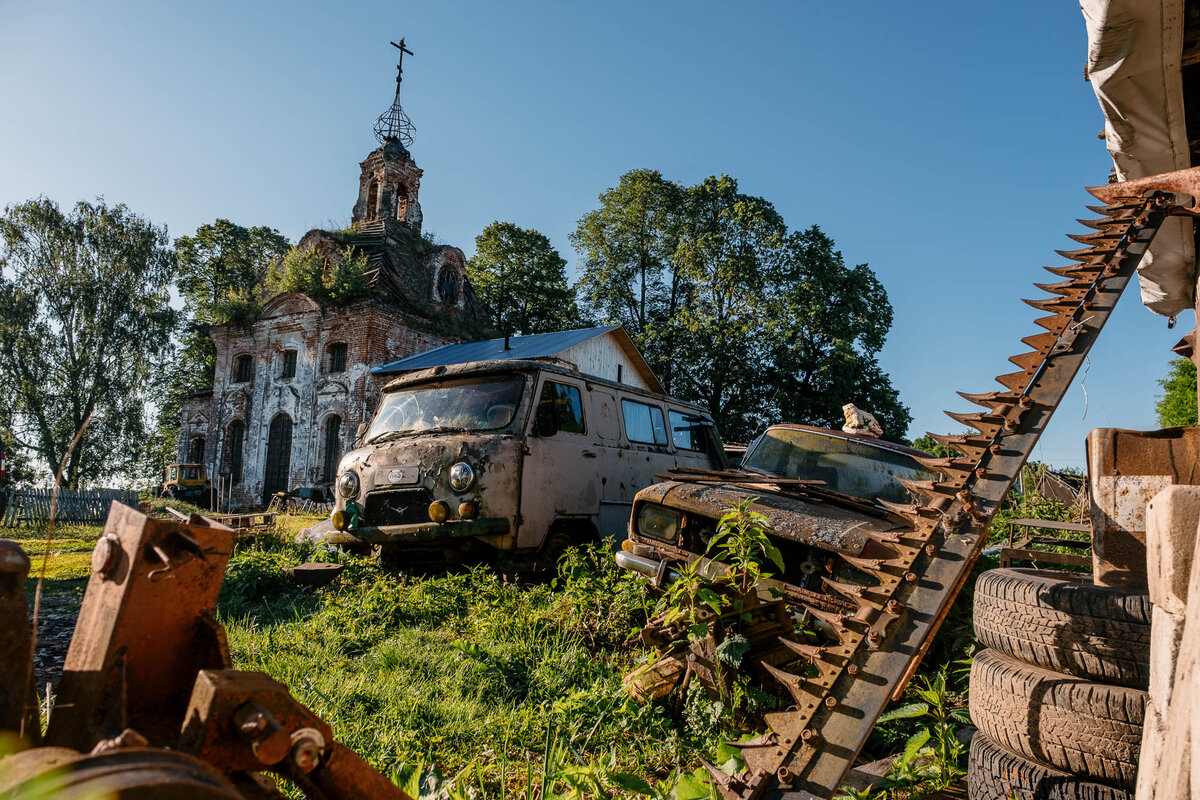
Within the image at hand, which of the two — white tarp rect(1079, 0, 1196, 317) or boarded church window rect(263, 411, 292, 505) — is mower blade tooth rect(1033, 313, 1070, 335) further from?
boarded church window rect(263, 411, 292, 505)

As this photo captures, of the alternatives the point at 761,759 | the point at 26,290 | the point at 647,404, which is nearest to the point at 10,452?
the point at 26,290

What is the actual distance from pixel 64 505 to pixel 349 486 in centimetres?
1379

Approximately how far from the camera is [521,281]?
34438 millimetres

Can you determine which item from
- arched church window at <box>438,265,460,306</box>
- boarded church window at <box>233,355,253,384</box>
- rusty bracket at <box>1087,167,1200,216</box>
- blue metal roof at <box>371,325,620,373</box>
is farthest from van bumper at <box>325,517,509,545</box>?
boarded church window at <box>233,355,253,384</box>

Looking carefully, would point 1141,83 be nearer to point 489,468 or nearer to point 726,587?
point 726,587

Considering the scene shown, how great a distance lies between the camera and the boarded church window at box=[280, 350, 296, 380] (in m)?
25.0

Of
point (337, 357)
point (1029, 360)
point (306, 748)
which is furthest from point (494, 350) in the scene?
point (306, 748)

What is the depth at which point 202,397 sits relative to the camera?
27.3 m

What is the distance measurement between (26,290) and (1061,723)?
3535cm

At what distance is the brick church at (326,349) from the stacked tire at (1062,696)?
22.1m

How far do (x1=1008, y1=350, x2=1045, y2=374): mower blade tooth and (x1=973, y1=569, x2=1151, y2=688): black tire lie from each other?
76 cm

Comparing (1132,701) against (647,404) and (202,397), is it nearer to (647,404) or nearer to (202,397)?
(647,404)

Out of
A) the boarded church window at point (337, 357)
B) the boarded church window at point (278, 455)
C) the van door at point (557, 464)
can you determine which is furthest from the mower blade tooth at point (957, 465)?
the boarded church window at point (278, 455)

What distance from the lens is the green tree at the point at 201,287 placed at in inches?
1250
